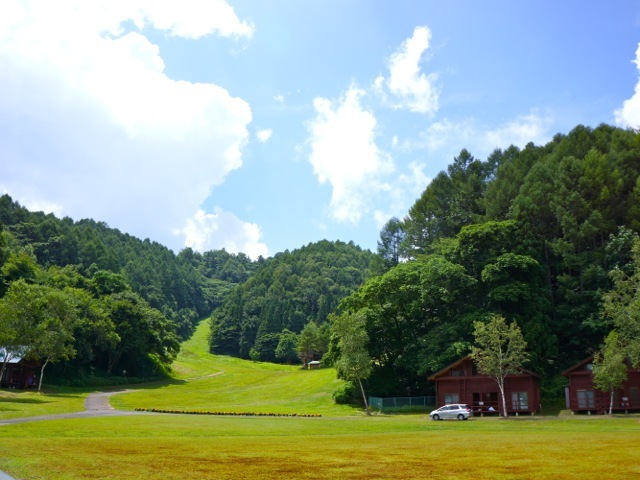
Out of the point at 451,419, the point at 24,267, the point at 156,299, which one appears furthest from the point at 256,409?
the point at 156,299

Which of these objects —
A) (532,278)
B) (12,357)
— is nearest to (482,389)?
(532,278)

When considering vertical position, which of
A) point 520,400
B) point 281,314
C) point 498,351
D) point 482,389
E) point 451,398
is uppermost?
point 281,314

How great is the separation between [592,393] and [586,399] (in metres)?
0.82

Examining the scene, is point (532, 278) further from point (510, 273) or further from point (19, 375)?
point (19, 375)

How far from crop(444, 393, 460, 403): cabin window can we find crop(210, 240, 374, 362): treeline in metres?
69.0

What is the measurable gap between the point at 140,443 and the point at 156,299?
160 meters

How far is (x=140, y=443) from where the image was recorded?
72.6 ft

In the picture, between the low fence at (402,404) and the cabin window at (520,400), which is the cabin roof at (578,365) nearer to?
the cabin window at (520,400)

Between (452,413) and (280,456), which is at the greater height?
(280,456)

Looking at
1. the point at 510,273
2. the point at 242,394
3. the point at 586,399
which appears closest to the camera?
the point at 586,399

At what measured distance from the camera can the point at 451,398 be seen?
57281 mm

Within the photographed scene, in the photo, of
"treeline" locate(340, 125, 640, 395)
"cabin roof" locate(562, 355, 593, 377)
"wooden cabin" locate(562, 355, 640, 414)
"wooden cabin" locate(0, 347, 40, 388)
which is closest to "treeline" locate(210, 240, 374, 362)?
"treeline" locate(340, 125, 640, 395)

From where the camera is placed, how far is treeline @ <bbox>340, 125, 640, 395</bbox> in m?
59.9

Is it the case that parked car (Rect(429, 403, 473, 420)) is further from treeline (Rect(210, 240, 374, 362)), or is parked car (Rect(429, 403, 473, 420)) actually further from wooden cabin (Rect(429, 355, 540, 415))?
treeline (Rect(210, 240, 374, 362))
